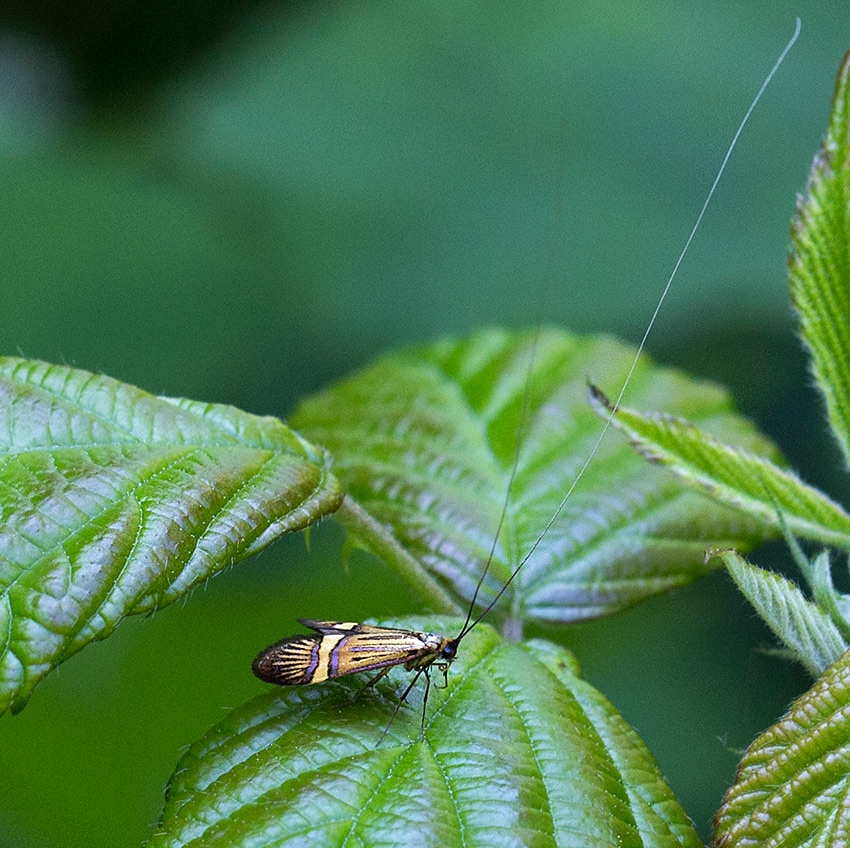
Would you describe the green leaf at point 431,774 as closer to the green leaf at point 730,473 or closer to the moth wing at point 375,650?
the moth wing at point 375,650

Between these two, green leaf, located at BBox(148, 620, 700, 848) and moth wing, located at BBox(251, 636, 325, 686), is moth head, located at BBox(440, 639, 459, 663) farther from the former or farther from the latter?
moth wing, located at BBox(251, 636, 325, 686)

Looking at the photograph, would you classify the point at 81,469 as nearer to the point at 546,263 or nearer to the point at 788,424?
the point at 788,424

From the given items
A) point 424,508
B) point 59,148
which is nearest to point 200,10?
point 59,148

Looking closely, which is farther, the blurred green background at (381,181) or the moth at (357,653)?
the blurred green background at (381,181)

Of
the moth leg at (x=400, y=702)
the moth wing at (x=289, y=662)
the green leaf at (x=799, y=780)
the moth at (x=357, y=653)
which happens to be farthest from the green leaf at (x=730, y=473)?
the moth wing at (x=289, y=662)

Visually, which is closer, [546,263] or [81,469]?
[81,469]

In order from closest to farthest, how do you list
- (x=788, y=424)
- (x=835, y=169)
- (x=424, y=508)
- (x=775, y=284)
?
(x=835, y=169) < (x=424, y=508) < (x=788, y=424) < (x=775, y=284)
